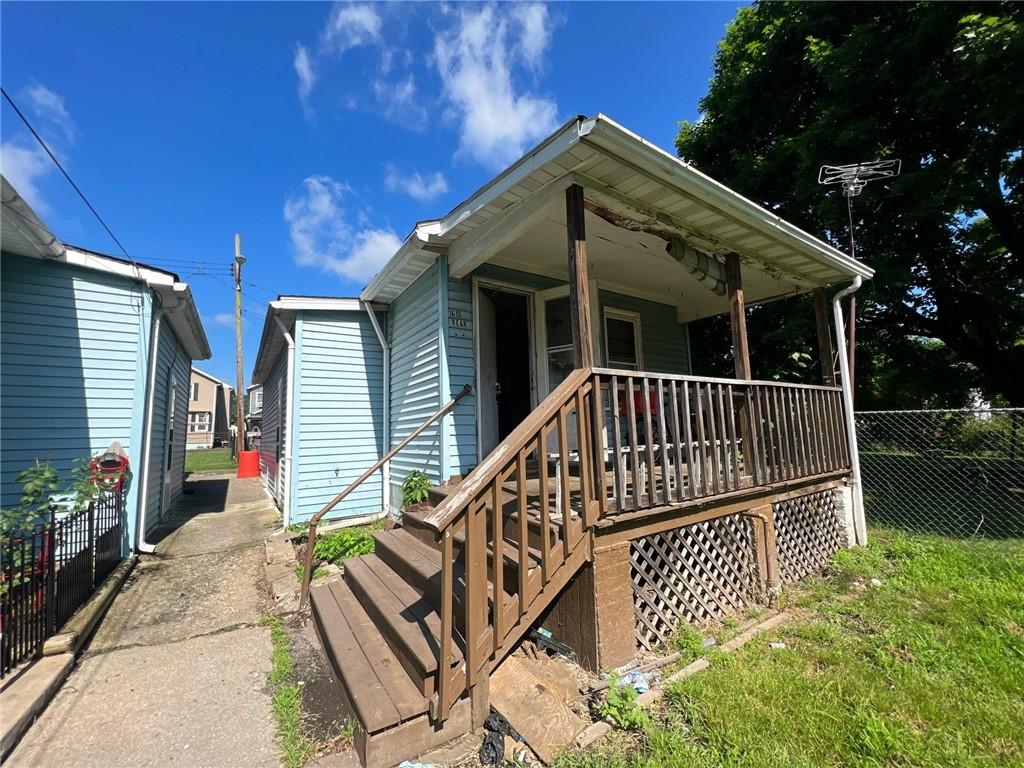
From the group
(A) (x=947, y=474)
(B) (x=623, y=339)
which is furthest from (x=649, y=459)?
(A) (x=947, y=474)

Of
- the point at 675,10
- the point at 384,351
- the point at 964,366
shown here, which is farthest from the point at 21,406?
the point at 964,366

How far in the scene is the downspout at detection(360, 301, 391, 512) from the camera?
20.7 feet

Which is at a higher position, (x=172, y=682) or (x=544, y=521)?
(x=544, y=521)

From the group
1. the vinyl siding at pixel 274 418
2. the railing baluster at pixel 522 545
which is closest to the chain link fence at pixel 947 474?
the railing baluster at pixel 522 545

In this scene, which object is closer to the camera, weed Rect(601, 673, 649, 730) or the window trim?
weed Rect(601, 673, 649, 730)

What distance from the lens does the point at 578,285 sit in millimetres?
2928

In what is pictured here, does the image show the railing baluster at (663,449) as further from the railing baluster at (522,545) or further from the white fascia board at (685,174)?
the white fascia board at (685,174)

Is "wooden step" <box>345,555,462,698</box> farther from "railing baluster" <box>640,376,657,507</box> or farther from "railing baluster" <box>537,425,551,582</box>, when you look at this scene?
"railing baluster" <box>640,376,657,507</box>

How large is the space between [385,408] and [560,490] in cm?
458

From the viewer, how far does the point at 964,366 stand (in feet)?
36.9

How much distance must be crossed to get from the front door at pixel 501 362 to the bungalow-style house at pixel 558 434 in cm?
3

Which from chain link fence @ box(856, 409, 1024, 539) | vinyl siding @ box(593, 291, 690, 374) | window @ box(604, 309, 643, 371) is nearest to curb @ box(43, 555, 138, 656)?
window @ box(604, 309, 643, 371)

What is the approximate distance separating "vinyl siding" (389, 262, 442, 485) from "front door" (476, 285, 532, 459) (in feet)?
1.70

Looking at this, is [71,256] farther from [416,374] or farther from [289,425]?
[416,374]
